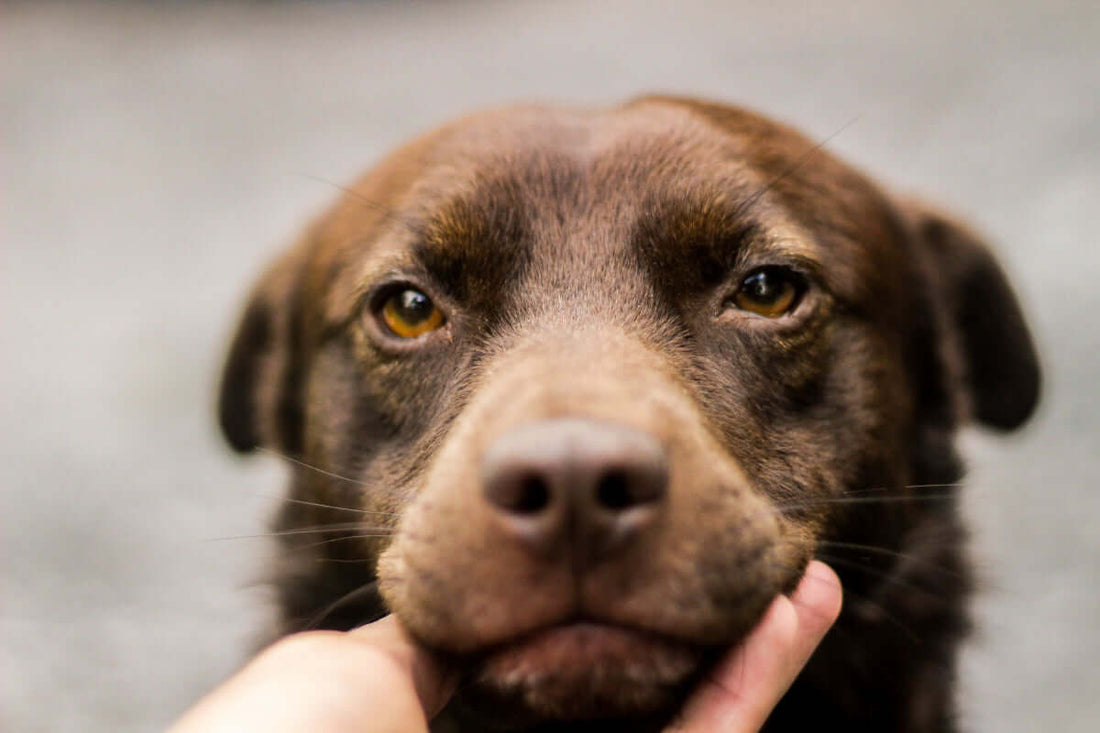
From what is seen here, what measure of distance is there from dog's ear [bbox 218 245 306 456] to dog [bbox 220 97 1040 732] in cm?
2

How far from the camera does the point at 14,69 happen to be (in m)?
7.32

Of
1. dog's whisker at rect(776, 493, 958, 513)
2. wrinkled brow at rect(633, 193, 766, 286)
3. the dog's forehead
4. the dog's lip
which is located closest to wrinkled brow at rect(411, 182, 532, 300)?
the dog's forehead

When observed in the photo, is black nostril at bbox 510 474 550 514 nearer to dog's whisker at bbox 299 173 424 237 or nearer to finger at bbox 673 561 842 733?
finger at bbox 673 561 842 733

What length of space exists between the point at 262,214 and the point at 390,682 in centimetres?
522

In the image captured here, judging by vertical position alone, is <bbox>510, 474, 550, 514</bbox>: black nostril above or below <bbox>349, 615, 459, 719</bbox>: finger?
above

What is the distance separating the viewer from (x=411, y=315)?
101 inches

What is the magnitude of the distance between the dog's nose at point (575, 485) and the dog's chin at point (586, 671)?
0.53 feet

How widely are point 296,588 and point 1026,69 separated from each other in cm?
516

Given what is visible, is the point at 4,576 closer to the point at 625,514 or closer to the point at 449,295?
the point at 449,295

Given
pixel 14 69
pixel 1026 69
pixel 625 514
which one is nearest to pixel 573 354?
pixel 625 514

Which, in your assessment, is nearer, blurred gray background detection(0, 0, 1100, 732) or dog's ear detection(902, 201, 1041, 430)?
dog's ear detection(902, 201, 1041, 430)

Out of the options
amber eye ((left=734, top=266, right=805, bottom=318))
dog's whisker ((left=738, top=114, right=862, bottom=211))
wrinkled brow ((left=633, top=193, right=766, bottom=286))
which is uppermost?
dog's whisker ((left=738, top=114, right=862, bottom=211))

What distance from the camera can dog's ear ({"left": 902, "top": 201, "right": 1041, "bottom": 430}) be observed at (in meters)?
3.26

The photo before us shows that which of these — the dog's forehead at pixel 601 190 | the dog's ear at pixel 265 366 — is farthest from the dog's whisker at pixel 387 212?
the dog's ear at pixel 265 366
